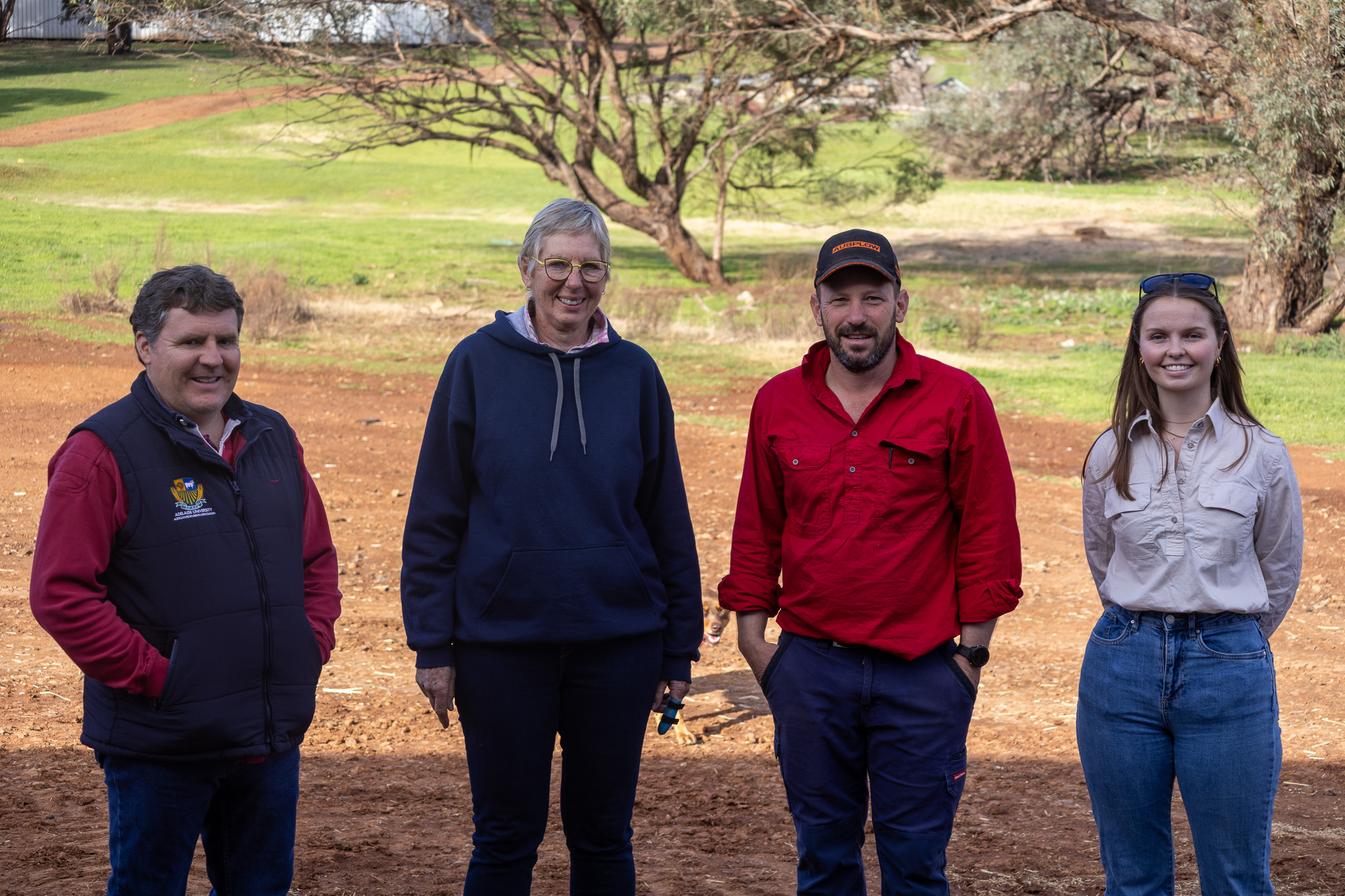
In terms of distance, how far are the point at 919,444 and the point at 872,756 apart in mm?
725

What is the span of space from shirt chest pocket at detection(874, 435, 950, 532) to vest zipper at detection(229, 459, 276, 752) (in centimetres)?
Result: 136

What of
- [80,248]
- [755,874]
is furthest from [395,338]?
[755,874]

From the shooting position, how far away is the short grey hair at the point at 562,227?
2932 millimetres

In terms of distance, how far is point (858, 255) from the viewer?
9.46 feet

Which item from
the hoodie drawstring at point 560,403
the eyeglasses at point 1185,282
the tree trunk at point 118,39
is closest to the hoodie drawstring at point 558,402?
the hoodie drawstring at point 560,403

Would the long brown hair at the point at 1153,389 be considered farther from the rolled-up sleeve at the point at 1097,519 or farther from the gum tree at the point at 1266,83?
the gum tree at the point at 1266,83

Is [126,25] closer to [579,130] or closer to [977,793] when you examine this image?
[579,130]

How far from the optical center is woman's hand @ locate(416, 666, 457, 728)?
2.88 metres

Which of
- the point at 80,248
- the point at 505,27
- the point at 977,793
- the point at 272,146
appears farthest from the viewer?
the point at 272,146

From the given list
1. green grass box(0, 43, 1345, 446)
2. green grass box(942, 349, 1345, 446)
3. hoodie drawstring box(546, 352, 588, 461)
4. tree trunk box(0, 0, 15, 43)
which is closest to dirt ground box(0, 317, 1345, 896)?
hoodie drawstring box(546, 352, 588, 461)

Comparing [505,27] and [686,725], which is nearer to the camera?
[686,725]

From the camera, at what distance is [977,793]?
496 cm

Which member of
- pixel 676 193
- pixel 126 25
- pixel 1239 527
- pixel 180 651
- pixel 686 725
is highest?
pixel 126 25

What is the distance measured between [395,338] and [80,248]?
14.6ft
